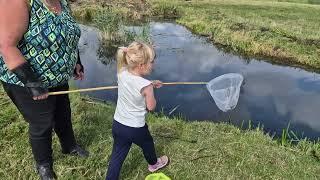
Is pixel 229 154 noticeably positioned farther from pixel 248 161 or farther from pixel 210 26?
pixel 210 26

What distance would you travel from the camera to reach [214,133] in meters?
5.93

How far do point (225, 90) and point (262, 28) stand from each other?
10902 millimetres

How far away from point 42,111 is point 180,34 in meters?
12.6

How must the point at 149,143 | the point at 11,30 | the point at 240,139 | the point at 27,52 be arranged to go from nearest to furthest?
the point at 11,30, the point at 27,52, the point at 149,143, the point at 240,139

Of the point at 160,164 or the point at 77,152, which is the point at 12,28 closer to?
the point at 77,152

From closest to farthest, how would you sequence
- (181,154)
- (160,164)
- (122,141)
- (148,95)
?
(148,95)
(122,141)
(160,164)
(181,154)

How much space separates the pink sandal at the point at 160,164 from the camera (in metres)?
4.69

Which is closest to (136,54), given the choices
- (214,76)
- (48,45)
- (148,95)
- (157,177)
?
(148,95)

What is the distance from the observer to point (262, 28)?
49.8 ft

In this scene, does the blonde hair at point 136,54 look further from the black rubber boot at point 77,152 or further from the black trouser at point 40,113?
the black rubber boot at point 77,152

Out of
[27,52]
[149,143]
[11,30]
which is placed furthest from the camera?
[149,143]

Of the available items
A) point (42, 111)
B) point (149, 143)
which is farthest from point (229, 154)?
point (42, 111)

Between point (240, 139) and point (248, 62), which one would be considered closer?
point (240, 139)

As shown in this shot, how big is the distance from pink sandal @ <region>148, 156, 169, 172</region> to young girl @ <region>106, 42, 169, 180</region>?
12.1 inches
